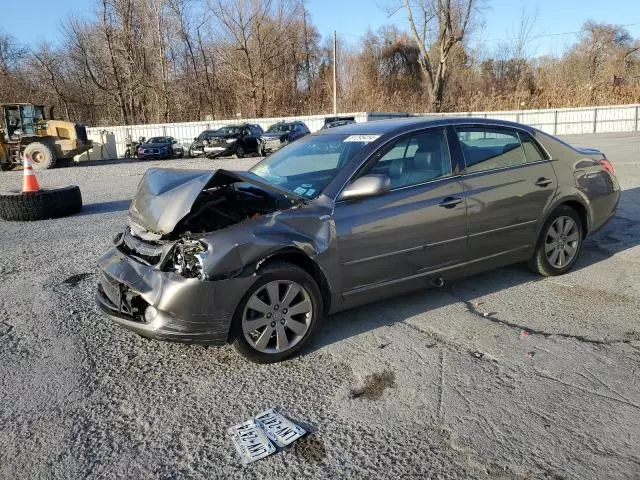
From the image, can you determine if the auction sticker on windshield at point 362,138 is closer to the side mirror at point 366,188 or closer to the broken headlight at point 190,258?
the side mirror at point 366,188

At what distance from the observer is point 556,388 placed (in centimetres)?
311

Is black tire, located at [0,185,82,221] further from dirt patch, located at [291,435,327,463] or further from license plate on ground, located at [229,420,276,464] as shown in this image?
dirt patch, located at [291,435,327,463]

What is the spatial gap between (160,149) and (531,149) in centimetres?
2453

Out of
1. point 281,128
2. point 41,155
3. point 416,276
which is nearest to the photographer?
point 416,276

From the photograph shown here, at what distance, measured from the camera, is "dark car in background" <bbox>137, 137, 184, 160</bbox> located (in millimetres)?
26625

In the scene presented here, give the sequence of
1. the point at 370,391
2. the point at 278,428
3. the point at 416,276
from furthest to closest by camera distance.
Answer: the point at 416,276 → the point at 370,391 → the point at 278,428

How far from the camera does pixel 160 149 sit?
26.8 m

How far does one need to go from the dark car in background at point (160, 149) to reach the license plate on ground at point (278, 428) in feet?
84.5

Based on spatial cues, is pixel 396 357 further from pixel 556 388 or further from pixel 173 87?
pixel 173 87

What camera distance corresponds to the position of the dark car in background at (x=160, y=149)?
Result: 87.4 ft

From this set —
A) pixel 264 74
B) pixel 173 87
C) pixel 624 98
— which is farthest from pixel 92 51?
pixel 624 98

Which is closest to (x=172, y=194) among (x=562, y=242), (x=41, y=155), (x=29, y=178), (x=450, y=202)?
(x=450, y=202)

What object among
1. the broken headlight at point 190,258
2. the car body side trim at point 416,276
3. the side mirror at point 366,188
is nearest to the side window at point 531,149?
the car body side trim at point 416,276

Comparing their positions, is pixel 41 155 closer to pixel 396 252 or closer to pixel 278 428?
pixel 396 252
